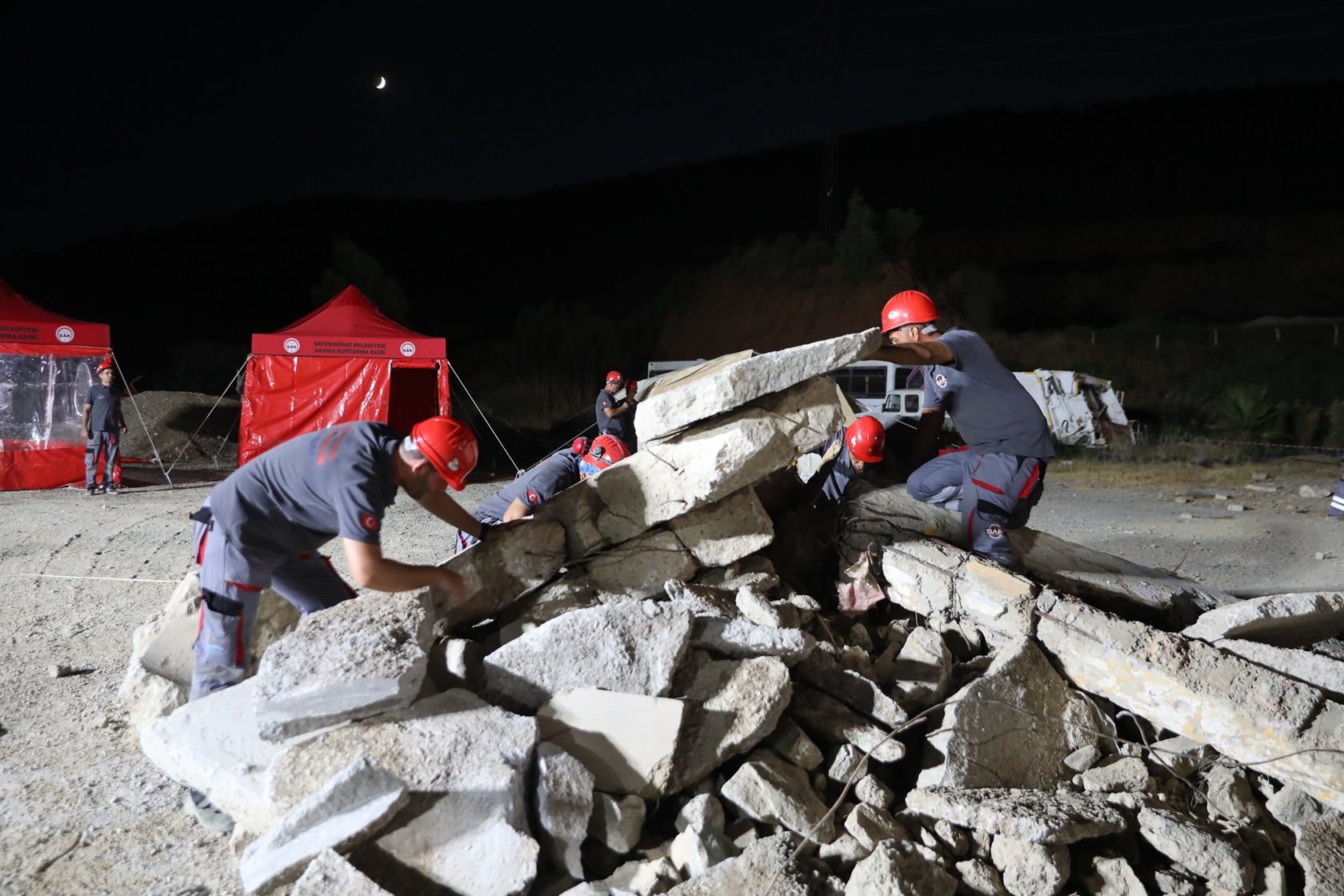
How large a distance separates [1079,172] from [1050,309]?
21598mm

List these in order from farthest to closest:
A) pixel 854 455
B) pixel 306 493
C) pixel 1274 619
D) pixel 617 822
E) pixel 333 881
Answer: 1. pixel 854 455
2. pixel 1274 619
3. pixel 306 493
4. pixel 617 822
5. pixel 333 881

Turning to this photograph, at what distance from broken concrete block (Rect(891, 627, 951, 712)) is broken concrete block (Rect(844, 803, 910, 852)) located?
25.9 inches

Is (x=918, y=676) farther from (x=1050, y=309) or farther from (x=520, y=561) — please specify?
(x=1050, y=309)

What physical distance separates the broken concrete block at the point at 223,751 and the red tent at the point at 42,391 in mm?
9746

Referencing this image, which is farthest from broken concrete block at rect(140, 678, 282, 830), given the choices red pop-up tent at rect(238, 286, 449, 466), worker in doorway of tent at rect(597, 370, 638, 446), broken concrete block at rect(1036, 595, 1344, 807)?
red pop-up tent at rect(238, 286, 449, 466)

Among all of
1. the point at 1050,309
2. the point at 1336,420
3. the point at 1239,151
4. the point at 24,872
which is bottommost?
the point at 24,872

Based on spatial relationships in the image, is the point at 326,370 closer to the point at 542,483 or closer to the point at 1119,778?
the point at 542,483

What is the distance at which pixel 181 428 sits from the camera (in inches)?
618

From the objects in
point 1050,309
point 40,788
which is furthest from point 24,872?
point 1050,309

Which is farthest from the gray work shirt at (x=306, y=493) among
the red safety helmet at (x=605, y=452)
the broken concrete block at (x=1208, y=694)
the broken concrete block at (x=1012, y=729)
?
the broken concrete block at (x=1208, y=694)

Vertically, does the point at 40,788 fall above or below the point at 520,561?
below

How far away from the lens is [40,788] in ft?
11.1

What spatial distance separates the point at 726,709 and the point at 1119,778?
149 centimetres

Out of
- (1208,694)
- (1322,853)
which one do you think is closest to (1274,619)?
(1208,694)
